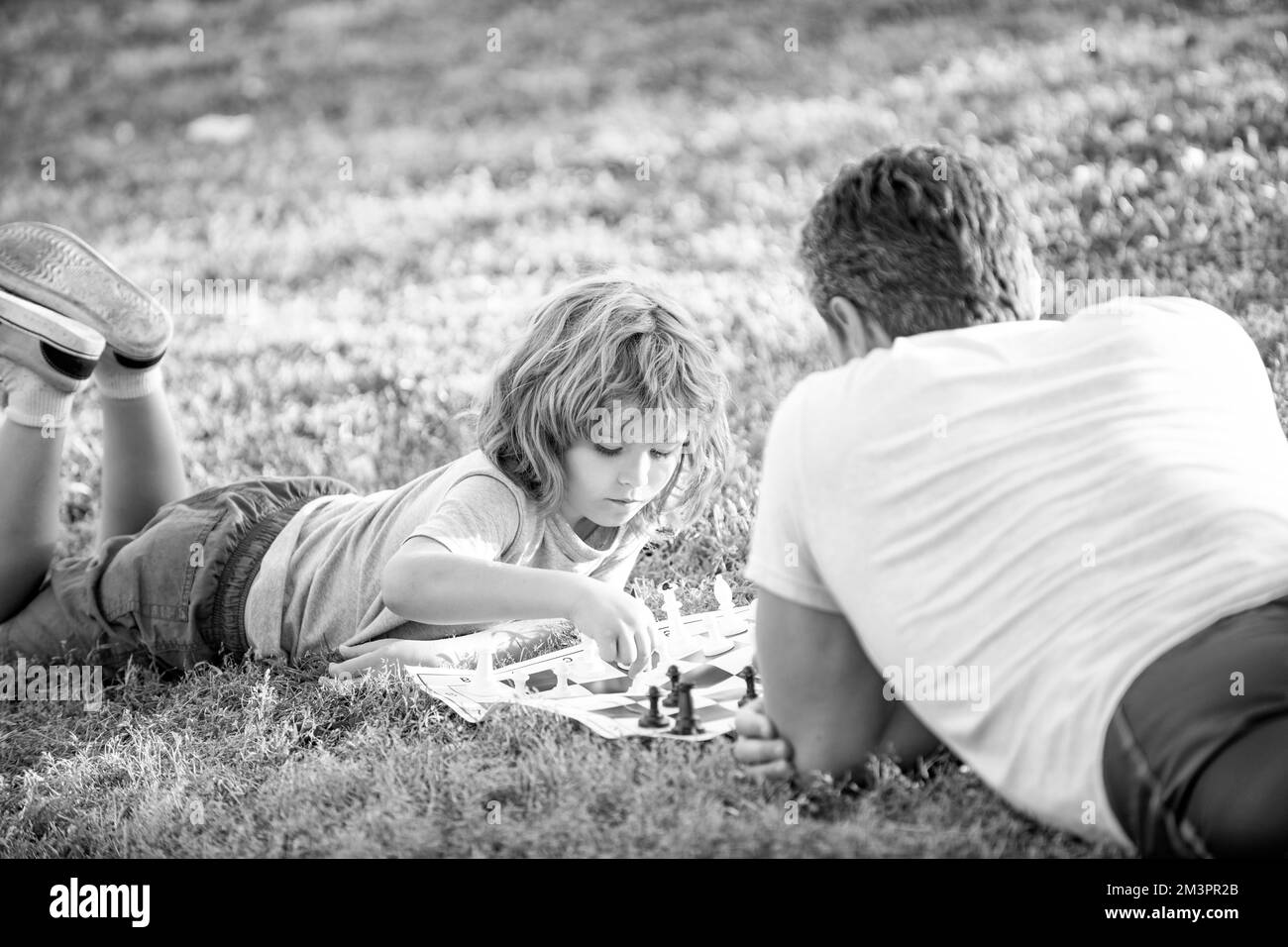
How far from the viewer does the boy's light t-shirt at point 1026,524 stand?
9.16ft

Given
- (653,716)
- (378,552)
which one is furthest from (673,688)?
(378,552)

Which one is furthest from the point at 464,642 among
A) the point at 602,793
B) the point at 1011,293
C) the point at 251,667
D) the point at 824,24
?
the point at 824,24

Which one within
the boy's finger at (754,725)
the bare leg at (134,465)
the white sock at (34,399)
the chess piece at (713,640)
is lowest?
the chess piece at (713,640)

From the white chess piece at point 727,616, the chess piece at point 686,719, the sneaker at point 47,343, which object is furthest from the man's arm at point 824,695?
the sneaker at point 47,343

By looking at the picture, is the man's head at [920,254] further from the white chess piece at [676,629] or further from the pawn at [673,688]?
the white chess piece at [676,629]

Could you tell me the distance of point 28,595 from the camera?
520cm

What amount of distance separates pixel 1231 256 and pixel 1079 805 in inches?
180

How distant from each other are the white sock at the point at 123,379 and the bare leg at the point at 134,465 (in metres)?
0.03

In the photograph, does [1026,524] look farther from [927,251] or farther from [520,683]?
[520,683]

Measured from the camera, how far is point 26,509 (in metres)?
5.11

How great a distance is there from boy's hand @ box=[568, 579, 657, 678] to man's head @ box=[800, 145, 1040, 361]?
1.00 metres

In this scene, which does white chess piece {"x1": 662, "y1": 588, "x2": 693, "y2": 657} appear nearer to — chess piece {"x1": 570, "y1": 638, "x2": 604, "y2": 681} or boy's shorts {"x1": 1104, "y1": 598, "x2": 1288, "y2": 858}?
chess piece {"x1": 570, "y1": 638, "x2": 604, "y2": 681}
